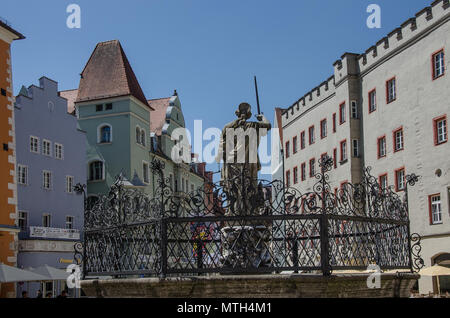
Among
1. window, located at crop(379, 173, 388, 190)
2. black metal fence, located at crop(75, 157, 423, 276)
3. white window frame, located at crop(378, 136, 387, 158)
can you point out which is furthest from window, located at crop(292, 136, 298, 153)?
black metal fence, located at crop(75, 157, 423, 276)

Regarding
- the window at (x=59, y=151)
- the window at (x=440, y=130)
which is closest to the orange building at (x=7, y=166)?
the window at (x=59, y=151)

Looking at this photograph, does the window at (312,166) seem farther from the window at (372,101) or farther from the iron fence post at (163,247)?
the iron fence post at (163,247)

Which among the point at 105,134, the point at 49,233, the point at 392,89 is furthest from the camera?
the point at 105,134

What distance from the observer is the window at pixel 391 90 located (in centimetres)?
3844

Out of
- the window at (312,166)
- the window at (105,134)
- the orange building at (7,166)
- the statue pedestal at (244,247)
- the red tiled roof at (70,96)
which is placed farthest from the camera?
the red tiled roof at (70,96)

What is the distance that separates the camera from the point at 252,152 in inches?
499

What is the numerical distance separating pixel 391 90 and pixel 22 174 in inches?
945

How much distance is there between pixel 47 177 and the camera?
4184 centimetres

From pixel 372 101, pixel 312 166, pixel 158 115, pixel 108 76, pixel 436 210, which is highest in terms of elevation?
pixel 108 76

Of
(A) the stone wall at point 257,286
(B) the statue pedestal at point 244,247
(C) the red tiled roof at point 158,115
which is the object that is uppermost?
(C) the red tiled roof at point 158,115

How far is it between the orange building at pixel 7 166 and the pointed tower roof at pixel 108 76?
1813 centimetres

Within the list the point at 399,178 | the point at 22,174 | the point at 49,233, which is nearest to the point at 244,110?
the point at 399,178

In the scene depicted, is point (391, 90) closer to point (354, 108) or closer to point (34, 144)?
point (354, 108)

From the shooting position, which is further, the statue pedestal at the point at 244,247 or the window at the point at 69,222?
the window at the point at 69,222
